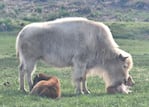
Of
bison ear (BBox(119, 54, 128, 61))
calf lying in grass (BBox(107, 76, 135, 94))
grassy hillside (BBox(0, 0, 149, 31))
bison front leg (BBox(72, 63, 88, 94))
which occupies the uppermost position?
bison ear (BBox(119, 54, 128, 61))

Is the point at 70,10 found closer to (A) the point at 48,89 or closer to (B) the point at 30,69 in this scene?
(B) the point at 30,69

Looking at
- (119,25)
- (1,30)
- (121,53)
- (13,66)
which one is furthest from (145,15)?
(121,53)

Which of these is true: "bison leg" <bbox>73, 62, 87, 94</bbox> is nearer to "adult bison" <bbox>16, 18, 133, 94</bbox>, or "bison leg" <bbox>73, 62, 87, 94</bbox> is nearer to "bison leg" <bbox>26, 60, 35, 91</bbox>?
"adult bison" <bbox>16, 18, 133, 94</bbox>

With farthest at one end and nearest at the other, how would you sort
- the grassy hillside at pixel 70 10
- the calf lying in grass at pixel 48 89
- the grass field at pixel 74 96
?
the grassy hillside at pixel 70 10 < the calf lying in grass at pixel 48 89 < the grass field at pixel 74 96

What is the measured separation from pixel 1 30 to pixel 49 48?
3833cm

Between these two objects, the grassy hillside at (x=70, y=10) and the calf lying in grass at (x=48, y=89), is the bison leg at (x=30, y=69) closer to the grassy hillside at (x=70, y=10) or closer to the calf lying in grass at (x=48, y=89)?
the calf lying in grass at (x=48, y=89)

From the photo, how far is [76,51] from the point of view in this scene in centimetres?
1758

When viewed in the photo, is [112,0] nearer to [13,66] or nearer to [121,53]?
[13,66]

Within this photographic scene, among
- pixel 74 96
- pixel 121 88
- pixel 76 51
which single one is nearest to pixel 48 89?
pixel 74 96

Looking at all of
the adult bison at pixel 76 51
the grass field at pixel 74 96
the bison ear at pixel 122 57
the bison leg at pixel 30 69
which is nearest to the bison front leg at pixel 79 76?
the adult bison at pixel 76 51

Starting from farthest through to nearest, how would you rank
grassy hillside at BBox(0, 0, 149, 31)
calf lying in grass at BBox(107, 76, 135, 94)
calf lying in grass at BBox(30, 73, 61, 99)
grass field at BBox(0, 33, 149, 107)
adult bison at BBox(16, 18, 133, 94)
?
1. grassy hillside at BBox(0, 0, 149, 31)
2. adult bison at BBox(16, 18, 133, 94)
3. calf lying in grass at BBox(107, 76, 135, 94)
4. calf lying in grass at BBox(30, 73, 61, 99)
5. grass field at BBox(0, 33, 149, 107)

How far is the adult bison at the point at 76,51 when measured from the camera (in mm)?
17547

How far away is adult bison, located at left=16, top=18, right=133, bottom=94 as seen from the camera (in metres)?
17.5

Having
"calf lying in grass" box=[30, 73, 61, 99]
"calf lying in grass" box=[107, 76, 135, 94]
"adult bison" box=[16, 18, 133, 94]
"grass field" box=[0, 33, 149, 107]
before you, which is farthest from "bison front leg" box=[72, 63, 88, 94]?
"calf lying in grass" box=[30, 73, 61, 99]
